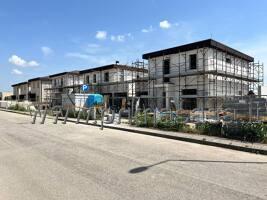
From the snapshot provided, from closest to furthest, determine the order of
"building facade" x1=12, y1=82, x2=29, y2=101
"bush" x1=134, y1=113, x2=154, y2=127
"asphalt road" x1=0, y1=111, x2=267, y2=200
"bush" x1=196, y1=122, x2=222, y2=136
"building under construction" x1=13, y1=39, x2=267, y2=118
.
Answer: "asphalt road" x1=0, y1=111, x2=267, y2=200 → "bush" x1=196, y1=122, x2=222, y2=136 → "bush" x1=134, y1=113, x2=154, y2=127 → "building under construction" x1=13, y1=39, x2=267, y2=118 → "building facade" x1=12, y1=82, x2=29, y2=101

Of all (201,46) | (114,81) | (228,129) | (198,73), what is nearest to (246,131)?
(228,129)

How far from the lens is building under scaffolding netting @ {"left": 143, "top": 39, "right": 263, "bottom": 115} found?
27.1m

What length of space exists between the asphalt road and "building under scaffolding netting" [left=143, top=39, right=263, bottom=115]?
16.4m

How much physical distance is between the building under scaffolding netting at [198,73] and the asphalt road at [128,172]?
1640 centimetres

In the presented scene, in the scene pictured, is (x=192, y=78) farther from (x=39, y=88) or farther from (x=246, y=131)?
(x=39, y=88)

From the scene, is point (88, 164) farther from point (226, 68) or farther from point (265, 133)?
point (226, 68)

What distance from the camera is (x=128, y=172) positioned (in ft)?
21.3

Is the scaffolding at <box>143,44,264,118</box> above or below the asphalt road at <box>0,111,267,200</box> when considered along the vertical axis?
above

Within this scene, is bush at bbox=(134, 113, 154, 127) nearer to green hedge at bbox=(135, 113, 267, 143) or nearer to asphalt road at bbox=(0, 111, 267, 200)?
green hedge at bbox=(135, 113, 267, 143)

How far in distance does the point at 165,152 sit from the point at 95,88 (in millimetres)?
36088

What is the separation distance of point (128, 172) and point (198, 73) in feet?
71.7

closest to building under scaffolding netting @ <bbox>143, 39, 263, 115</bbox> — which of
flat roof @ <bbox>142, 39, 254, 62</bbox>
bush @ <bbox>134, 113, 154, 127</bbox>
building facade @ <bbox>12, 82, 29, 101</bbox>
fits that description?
flat roof @ <bbox>142, 39, 254, 62</bbox>

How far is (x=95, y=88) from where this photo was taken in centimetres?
4428

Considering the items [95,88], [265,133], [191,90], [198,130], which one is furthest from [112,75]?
[265,133]
